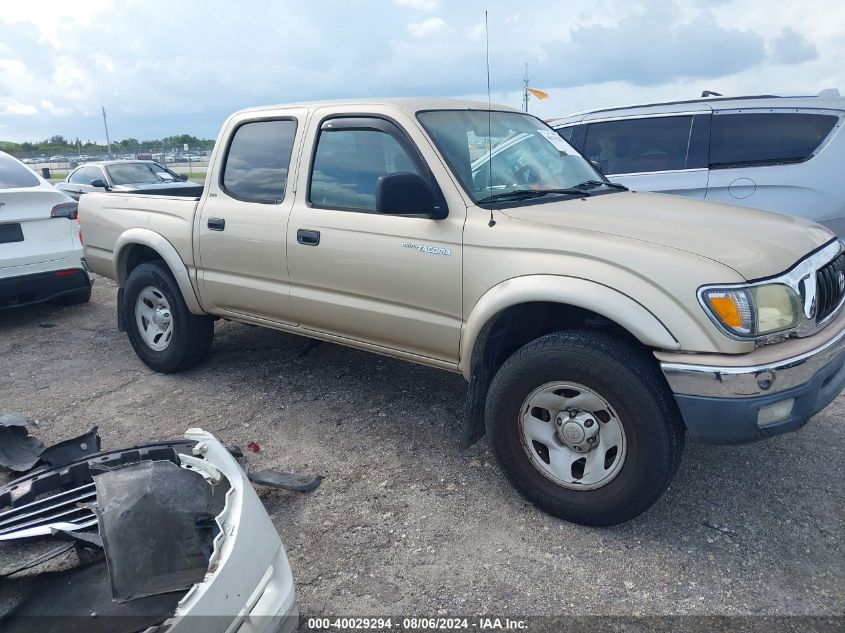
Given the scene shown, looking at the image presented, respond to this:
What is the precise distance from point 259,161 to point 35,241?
3212 mm

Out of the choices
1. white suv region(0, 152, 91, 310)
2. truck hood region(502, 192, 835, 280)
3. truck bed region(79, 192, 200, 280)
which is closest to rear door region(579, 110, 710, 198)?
truck hood region(502, 192, 835, 280)

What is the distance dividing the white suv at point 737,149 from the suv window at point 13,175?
523 centimetres

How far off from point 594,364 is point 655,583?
90cm

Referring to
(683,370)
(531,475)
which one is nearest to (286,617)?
(531,475)

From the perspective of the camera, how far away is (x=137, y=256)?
17.0ft

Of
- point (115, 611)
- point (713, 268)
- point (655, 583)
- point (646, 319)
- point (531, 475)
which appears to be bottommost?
point (655, 583)

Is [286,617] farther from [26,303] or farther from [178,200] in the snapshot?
[26,303]

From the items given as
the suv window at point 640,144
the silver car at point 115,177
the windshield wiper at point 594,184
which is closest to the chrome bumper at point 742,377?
the windshield wiper at point 594,184

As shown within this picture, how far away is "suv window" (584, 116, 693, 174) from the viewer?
599 centimetres

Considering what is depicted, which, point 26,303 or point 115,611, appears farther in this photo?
point 26,303

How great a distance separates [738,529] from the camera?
9.83 feet

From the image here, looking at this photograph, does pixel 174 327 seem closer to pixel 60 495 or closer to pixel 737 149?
pixel 60 495

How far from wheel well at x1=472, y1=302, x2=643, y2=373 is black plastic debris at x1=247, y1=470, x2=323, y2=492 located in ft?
3.40

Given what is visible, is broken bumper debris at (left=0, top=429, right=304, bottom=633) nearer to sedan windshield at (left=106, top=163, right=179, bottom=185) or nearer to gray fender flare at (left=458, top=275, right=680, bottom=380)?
gray fender flare at (left=458, top=275, right=680, bottom=380)
